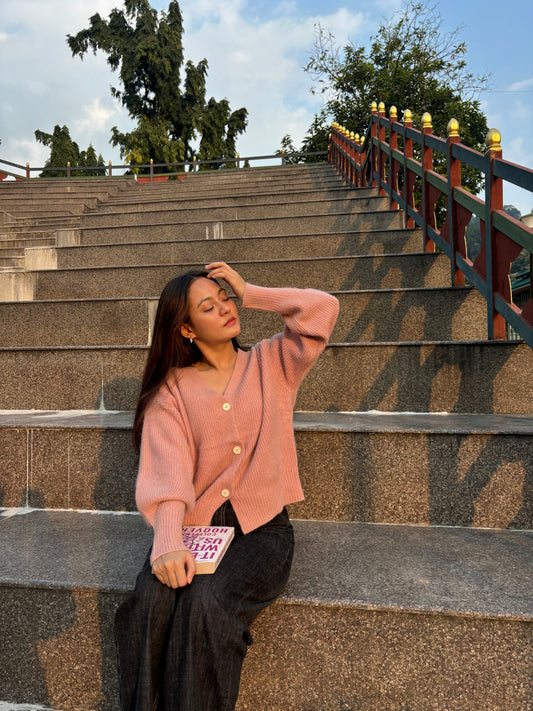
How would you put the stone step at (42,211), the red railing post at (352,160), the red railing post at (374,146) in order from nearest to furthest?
1. the red railing post at (374,146)
2. the stone step at (42,211)
3. the red railing post at (352,160)

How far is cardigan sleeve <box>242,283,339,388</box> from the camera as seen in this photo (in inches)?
67.0

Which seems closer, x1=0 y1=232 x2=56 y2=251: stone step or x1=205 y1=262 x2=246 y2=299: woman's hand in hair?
x1=205 y1=262 x2=246 y2=299: woman's hand in hair

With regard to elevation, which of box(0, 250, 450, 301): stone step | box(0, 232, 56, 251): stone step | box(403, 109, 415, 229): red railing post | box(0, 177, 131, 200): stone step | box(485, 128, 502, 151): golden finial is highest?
box(0, 177, 131, 200): stone step

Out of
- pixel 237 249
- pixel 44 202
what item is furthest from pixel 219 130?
pixel 237 249

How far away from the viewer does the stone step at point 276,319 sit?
293 centimetres

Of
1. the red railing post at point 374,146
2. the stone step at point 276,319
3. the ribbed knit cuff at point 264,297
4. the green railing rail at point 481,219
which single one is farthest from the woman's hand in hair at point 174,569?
the red railing post at point 374,146

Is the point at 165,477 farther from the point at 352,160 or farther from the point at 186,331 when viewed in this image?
the point at 352,160

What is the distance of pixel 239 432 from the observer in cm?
165

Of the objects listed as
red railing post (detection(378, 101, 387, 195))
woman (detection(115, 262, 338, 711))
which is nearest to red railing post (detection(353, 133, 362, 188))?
red railing post (detection(378, 101, 387, 195))

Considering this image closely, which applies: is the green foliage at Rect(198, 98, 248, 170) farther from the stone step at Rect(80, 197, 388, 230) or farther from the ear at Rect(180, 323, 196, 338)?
the ear at Rect(180, 323, 196, 338)

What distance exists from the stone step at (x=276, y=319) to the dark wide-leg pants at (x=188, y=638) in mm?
1918

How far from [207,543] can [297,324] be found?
0.73 metres

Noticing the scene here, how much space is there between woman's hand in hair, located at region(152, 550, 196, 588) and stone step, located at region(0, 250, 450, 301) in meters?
2.59

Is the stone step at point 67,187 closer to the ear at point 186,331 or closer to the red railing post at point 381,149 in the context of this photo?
the red railing post at point 381,149
